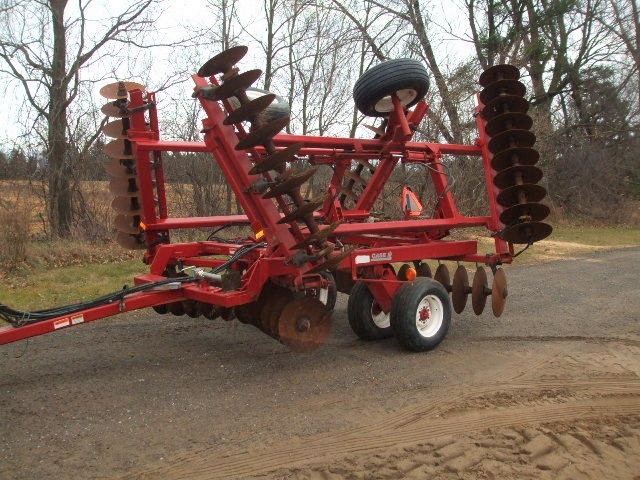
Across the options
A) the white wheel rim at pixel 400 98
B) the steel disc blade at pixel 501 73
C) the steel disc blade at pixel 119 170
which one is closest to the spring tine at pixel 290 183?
the white wheel rim at pixel 400 98

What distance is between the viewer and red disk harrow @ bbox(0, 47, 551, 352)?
160 inches

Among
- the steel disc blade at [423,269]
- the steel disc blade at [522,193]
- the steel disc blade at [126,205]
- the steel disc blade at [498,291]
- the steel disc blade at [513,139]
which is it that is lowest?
the steel disc blade at [498,291]

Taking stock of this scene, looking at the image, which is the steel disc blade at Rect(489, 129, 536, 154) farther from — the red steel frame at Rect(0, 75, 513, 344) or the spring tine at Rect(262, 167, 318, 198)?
the spring tine at Rect(262, 167, 318, 198)

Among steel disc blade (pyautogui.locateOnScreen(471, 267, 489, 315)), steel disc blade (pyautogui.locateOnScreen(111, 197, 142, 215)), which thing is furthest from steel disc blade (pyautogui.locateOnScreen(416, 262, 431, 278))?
steel disc blade (pyautogui.locateOnScreen(111, 197, 142, 215))

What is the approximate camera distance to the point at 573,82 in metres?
23.5

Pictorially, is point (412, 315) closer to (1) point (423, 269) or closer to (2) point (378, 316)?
(2) point (378, 316)

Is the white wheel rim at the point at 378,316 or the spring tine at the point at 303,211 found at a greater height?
the spring tine at the point at 303,211

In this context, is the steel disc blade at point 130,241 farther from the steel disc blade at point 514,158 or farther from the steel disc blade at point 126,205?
the steel disc blade at point 514,158

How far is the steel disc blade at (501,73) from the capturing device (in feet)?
17.4

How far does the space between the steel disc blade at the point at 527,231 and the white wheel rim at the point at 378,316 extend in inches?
54.6

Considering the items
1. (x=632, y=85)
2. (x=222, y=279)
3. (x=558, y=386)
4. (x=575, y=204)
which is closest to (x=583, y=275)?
(x=558, y=386)

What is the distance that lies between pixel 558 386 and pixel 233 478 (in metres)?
2.52

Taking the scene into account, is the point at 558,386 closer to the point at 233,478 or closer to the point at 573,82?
the point at 233,478

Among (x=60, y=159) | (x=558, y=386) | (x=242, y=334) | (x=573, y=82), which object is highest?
(x=573, y=82)
